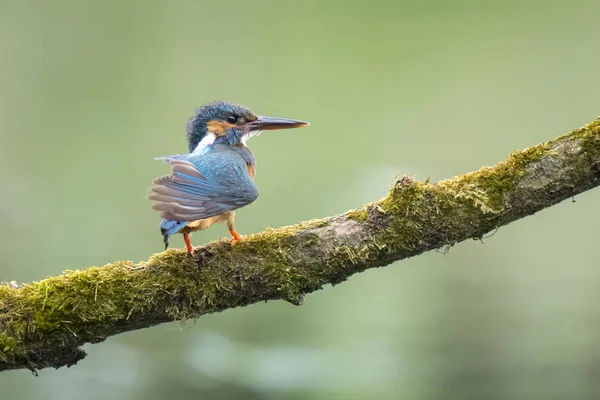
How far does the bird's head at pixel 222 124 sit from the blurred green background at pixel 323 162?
202 centimetres

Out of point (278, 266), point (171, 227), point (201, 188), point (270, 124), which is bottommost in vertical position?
point (278, 266)

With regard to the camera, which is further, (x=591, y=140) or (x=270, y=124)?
(x=270, y=124)

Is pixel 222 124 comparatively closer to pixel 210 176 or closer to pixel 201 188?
pixel 210 176

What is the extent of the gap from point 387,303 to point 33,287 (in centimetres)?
326

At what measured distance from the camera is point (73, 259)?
4867mm

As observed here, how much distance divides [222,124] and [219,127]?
20 mm

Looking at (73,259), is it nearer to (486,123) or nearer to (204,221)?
(204,221)

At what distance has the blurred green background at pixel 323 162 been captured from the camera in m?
4.69

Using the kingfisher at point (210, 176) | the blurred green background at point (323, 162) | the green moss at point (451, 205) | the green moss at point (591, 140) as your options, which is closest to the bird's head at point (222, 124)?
the kingfisher at point (210, 176)

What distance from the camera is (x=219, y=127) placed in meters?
2.81

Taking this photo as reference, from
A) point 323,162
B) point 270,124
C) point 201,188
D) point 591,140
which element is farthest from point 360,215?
point 323,162

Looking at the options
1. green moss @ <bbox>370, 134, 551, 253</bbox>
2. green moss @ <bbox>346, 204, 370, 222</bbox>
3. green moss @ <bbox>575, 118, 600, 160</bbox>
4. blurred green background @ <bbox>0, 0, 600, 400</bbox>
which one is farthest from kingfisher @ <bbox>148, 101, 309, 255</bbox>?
blurred green background @ <bbox>0, 0, 600, 400</bbox>

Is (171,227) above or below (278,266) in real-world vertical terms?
above

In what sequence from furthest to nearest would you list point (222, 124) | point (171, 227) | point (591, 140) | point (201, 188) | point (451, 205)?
point (222, 124)
point (201, 188)
point (171, 227)
point (451, 205)
point (591, 140)
